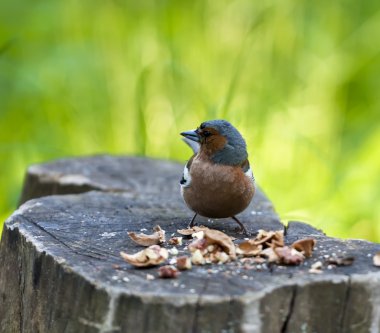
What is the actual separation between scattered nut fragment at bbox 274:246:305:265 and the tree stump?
21 millimetres

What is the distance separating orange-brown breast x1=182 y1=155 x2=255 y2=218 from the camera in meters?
3.33

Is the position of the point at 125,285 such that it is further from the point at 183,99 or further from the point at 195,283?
the point at 183,99

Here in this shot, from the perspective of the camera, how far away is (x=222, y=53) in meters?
5.97

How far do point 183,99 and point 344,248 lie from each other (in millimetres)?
2878

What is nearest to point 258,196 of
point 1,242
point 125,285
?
point 1,242

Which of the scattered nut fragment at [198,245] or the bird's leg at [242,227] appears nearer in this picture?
the scattered nut fragment at [198,245]

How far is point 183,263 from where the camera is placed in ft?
8.61

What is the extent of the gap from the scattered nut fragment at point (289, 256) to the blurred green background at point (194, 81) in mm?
2491

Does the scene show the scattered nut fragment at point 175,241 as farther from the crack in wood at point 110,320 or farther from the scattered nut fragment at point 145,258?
the crack in wood at point 110,320

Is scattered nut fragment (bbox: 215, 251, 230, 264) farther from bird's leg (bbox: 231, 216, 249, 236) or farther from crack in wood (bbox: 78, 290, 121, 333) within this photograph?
bird's leg (bbox: 231, 216, 249, 236)

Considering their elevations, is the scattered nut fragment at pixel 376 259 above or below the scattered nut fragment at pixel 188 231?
above

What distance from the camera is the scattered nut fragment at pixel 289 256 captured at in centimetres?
265

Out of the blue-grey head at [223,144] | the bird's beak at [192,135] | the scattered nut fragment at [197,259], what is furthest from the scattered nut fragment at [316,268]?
the bird's beak at [192,135]

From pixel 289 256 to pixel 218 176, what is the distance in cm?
78
